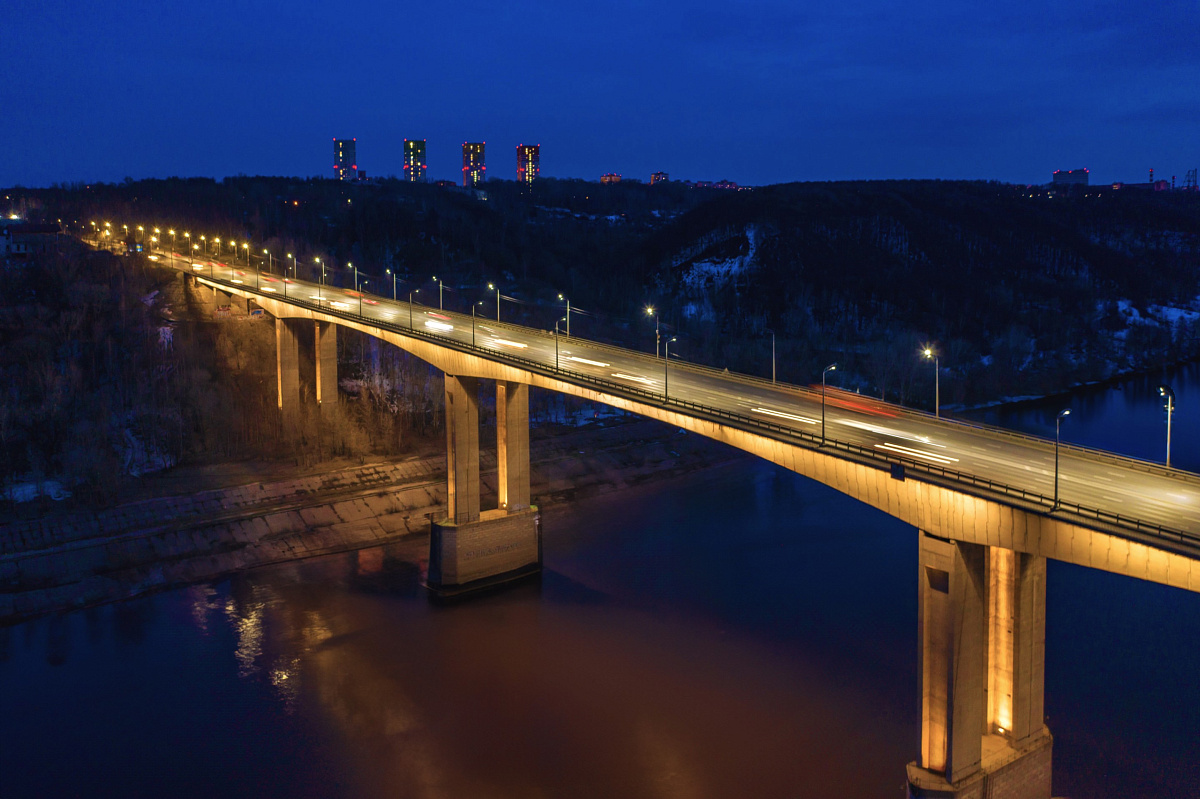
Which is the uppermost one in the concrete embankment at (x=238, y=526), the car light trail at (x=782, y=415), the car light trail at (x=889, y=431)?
the car light trail at (x=782, y=415)

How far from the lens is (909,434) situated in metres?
25.8

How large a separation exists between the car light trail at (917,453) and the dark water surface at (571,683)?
25.1ft

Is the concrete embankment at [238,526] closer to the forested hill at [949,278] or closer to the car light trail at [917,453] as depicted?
the car light trail at [917,453]

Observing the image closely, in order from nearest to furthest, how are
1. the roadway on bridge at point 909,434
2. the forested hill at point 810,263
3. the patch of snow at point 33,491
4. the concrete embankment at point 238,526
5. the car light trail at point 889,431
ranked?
the roadway on bridge at point 909,434 → the car light trail at point 889,431 → the concrete embankment at point 238,526 → the patch of snow at point 33,491 → the forested hill at point 810,263

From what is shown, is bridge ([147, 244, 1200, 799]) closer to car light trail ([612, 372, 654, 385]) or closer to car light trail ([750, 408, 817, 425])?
car light trail ([750, 408, 817, 425])

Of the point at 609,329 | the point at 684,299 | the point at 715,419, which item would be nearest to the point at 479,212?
the point at 684,299

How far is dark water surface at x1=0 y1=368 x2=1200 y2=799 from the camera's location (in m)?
23.3

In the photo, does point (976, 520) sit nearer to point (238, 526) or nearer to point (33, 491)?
point (238, 526)

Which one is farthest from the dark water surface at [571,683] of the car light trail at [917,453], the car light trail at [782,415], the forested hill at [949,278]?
the forested hill at [949,278]

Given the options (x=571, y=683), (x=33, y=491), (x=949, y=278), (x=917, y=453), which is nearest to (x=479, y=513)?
(x=571, y=683)

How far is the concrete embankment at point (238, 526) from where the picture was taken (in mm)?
37031

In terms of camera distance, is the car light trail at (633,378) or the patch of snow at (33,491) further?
the patch of snow at (33,491)

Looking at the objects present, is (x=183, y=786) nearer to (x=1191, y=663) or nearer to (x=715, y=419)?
(x=715, y=419)

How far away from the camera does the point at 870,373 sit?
81.6m
